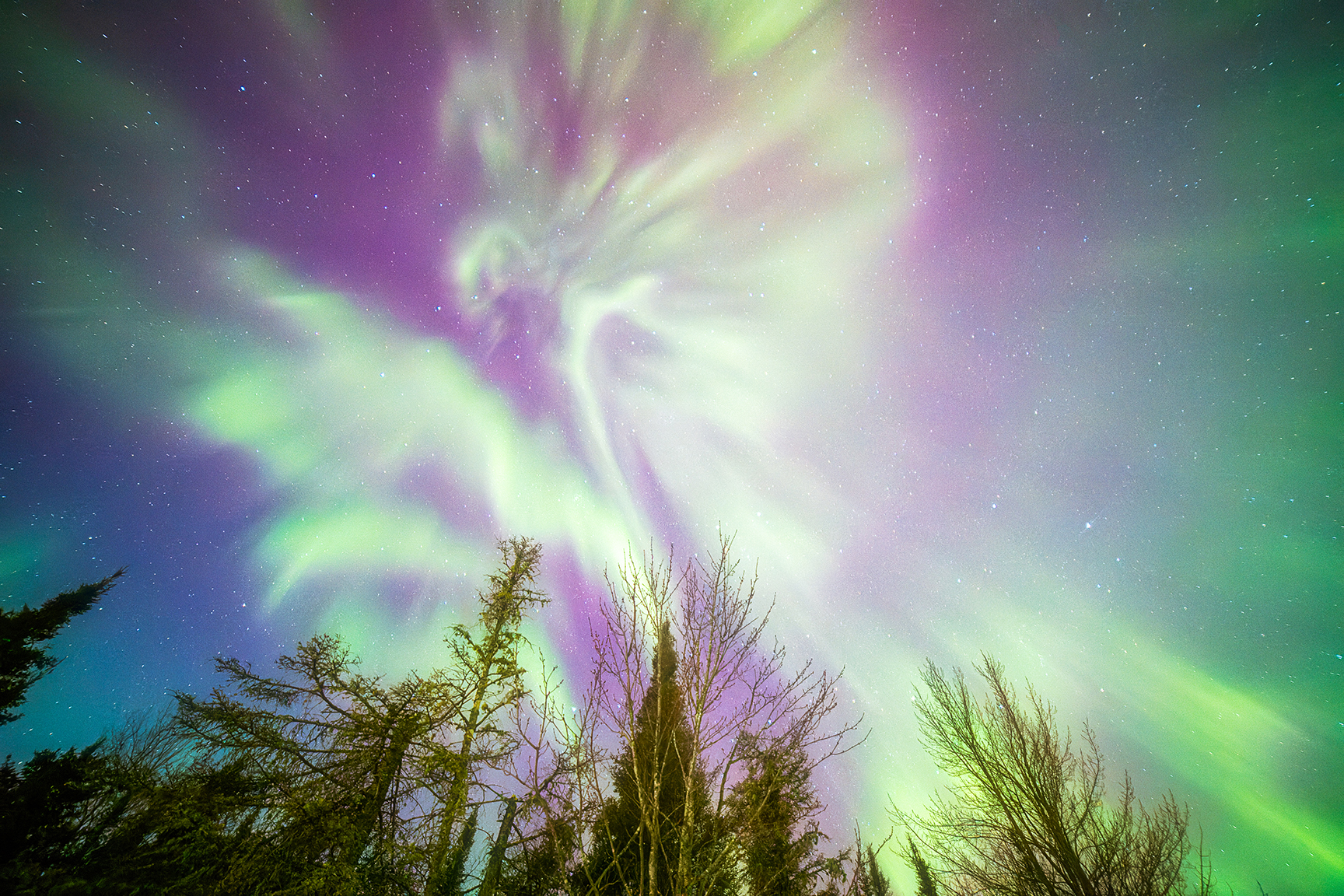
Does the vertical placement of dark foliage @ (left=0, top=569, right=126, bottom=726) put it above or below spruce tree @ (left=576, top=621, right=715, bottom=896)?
above

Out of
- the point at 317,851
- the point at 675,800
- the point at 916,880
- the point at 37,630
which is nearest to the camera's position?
the point at 317,851

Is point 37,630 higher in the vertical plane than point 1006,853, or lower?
higher

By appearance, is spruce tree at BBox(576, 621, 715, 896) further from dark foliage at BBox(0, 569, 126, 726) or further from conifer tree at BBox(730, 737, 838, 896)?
dark foliage at BBox(0, 569, 126, 726)

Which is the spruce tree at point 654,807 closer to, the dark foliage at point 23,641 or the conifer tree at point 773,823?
the conifer tree at point 773,823

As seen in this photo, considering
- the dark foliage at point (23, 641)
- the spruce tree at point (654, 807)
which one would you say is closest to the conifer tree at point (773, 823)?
the spruce tree at point (654, 807)

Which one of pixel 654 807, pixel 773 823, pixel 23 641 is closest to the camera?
pixel 654 807

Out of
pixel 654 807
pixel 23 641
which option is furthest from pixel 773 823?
pixel 23 641

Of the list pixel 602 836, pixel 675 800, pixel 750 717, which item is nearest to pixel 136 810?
pixel 602 836

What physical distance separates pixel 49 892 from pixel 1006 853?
59.0 feet

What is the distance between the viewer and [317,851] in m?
7.02

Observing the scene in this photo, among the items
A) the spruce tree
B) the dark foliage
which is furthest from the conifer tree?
the dark foliage

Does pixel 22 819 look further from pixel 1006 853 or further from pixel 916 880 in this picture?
pixel 916 880

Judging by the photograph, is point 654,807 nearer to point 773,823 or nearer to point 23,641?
point 773,823

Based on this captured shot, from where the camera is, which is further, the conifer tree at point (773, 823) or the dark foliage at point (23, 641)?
the dark foliage at point (23, 641)
